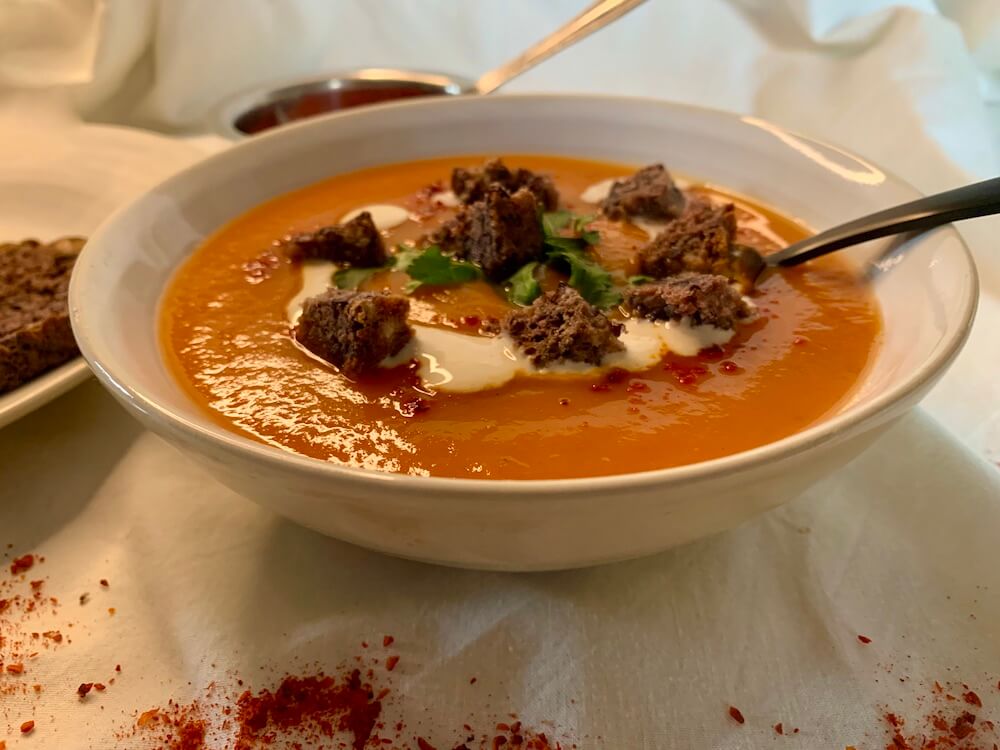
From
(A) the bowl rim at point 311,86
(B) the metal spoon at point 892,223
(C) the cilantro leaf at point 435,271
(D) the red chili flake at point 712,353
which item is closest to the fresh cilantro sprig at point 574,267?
(C) the cilantro leaf at point 435,271

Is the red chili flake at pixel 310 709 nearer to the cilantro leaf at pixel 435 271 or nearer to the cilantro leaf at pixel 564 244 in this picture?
the cilantro leaf at pixel 435 271

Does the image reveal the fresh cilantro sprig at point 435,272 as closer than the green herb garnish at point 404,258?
Yes

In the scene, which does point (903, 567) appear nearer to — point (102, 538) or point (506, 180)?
point (506, 180)

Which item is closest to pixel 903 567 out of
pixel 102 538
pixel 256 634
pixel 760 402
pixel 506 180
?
pixel 760 402

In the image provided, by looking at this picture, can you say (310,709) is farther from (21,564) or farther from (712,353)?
(712,353)

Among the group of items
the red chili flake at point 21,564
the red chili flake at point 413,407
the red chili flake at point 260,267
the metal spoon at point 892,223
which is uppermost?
the metal spoon at point 892,223

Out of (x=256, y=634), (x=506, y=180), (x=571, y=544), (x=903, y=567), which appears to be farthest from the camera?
(x=506, y=180)
